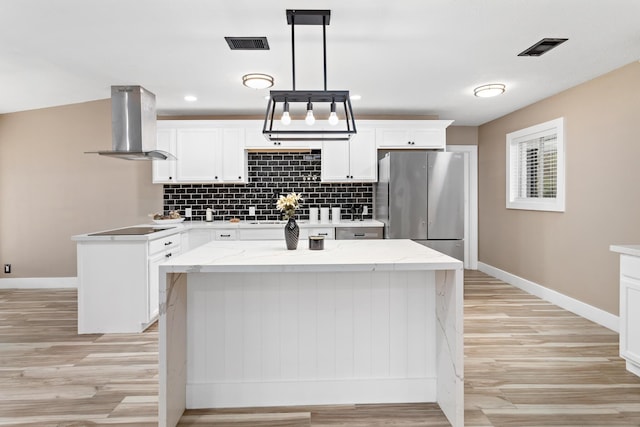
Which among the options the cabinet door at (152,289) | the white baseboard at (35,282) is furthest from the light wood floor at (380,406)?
the white baseboard at (35,282)

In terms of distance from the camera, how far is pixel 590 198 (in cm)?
395

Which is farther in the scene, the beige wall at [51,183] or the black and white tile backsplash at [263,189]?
the black and white tile backsplash at [263,189]

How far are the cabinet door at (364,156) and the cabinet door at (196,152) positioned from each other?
5.78 feet

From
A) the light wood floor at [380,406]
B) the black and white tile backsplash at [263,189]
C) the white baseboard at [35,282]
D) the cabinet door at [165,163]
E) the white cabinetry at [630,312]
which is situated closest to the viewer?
the light wood floor at [380,406]

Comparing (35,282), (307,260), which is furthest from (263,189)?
(307,260)

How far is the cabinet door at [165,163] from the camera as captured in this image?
5.12 metres

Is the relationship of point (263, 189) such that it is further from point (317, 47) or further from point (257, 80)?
point (317, 47)

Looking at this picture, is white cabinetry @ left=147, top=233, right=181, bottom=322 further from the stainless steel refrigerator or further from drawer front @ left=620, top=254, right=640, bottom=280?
drawer front @ left=620, top=254, right=640, bottom=280

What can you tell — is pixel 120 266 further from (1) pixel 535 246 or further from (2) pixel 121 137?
(1) pixel 535 246

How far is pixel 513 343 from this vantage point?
3.32m

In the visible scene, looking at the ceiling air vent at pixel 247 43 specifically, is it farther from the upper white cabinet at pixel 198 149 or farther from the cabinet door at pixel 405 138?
the cabinet door at pixel 405 138

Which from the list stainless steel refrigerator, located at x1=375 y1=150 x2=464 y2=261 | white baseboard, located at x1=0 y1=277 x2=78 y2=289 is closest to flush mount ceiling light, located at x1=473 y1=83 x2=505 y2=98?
stainless steel refrigerator, located at x1=375 y1=150 x2=464 y2=261

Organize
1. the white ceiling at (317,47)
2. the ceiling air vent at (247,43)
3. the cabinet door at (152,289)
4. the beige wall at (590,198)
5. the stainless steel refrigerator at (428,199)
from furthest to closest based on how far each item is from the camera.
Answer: the stainless steel refrigerator at (428,199)
the cabinet door at (152,289)
the beige wall at (590,198)
the ceiling air vent at (247,43)
the white ceiling at (317,47)

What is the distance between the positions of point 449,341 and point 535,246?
3391 millimetres
